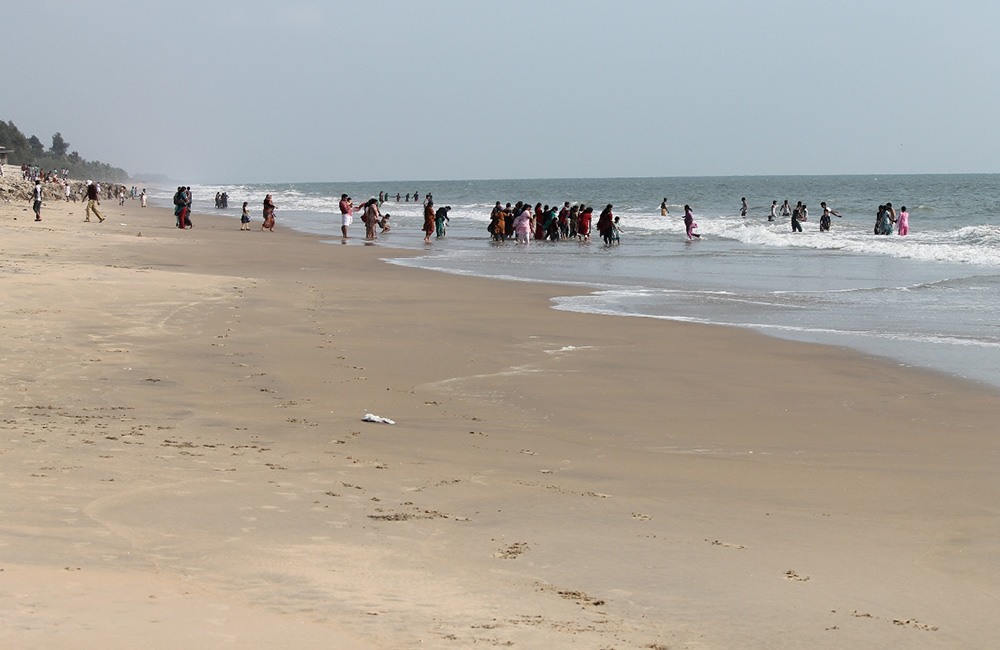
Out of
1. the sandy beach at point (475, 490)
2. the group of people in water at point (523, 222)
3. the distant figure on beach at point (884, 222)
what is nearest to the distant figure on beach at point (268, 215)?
the group of people in water at point (523, 222)

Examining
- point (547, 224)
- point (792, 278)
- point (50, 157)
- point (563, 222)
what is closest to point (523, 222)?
point (547, 224)

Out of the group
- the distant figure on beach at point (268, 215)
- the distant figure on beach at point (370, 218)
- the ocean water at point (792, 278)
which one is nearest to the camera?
the ocean water at point (792, 278)

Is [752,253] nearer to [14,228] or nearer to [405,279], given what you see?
[405,279]

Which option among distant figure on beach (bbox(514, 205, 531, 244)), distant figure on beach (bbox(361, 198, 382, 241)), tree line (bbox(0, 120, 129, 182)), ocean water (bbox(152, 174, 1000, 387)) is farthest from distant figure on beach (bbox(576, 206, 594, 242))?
tree line (bbox(0, 120, 129, 182))

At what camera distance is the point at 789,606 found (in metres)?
4.21

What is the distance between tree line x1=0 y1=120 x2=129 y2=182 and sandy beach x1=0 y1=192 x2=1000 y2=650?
89.7m

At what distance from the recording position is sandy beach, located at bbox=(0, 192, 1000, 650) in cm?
384

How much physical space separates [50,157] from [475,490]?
138m

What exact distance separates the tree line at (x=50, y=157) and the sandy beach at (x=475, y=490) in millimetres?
89692

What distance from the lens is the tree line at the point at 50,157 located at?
10850 centimetres

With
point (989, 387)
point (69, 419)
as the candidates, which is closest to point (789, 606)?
point (69, 419)

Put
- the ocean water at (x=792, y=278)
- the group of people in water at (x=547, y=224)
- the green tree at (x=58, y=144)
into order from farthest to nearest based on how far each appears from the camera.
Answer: the green tree at (x=58, y=144) → the group of people in water at (x=547, y=224) → the ocean water at (x=792, y=278)

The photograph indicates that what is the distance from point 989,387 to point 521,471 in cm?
556

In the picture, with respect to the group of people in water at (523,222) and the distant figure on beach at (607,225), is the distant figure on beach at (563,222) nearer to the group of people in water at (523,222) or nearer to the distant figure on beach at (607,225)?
the group of people in water at (523,222)
